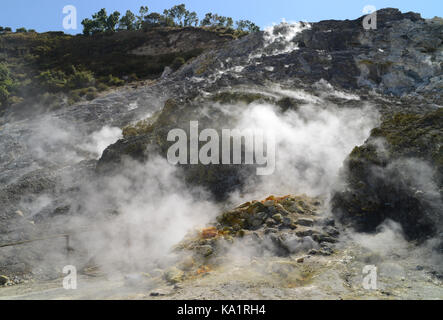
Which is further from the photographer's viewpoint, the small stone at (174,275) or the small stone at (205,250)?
the small stone at (205,250)

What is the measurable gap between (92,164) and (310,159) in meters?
6.63

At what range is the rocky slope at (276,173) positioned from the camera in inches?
181

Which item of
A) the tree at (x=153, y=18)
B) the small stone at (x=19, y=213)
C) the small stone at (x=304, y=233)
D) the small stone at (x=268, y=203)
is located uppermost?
the tree at (x=153, y=18)

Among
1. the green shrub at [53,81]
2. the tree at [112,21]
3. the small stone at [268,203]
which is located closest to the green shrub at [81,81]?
the green shrub at [53,81]

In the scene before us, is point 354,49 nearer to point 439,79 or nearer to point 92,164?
point 439,79

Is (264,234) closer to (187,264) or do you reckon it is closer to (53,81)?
(187,264)

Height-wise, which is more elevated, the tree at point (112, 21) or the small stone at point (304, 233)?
the tree at point (112, 21)

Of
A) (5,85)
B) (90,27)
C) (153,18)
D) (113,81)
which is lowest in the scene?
(5,85)

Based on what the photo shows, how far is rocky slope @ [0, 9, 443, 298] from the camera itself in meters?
4.60

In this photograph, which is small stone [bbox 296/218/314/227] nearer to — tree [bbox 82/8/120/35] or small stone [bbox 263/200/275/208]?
small stone [bbox 263/200/275/208]

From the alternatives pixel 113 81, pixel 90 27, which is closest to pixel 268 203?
pixel 113 81

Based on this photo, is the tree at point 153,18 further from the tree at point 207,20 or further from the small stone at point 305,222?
the small stone at point 305,222

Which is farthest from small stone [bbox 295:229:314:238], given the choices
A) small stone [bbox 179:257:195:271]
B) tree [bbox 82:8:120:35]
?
tree [bbox 82:8:120:35]

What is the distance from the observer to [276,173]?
773 cm
